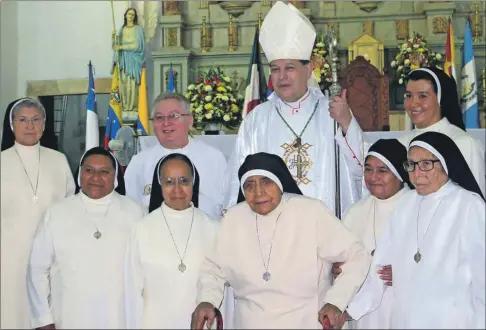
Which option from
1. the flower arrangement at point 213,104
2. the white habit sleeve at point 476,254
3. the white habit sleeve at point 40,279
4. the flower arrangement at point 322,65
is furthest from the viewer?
the flower arrangement at point 322,65

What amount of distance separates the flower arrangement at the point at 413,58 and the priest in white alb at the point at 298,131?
430 centimetres

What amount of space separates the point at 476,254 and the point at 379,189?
1.09 meters

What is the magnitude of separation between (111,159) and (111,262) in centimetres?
67

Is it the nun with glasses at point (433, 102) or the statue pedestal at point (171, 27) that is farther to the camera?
the statue pedestal at point (171, 27)

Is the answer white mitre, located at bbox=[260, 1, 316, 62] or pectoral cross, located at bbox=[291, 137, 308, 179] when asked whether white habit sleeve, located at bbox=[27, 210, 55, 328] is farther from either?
white mitre, located at bbox=[260, 1, 316, 62]

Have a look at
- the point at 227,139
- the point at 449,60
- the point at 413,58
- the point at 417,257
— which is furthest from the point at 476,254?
the point at 413,58

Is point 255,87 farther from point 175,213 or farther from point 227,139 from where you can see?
point 175,213

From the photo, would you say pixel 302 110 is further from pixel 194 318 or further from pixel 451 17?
pixel 451 17

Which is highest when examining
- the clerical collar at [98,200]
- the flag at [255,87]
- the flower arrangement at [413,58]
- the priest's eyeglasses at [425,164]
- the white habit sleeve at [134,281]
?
the flower arrangement at [413,58]

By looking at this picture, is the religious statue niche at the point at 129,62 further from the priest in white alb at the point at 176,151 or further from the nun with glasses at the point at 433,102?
the nun with glasses at the point at 433,102

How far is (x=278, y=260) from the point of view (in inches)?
160

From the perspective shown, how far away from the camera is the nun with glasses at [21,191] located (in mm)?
4938

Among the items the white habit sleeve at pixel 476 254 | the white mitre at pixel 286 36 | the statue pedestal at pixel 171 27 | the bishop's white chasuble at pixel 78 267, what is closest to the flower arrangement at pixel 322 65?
the statue pedestal at pixel 171 27

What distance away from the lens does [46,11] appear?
11648mm
